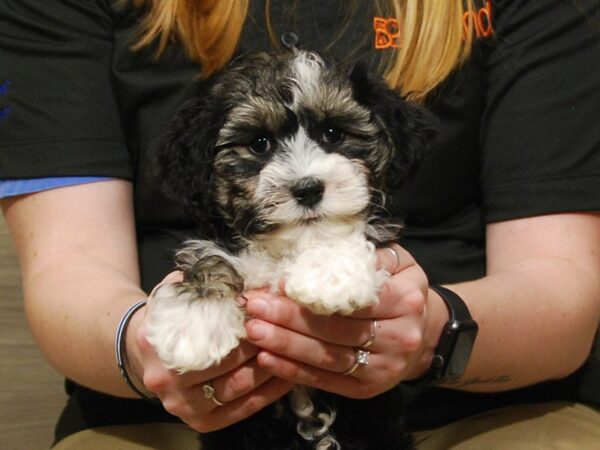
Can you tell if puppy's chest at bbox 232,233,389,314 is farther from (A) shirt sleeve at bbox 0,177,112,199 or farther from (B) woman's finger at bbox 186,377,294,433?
(A) shirt sleeve at bbox 0,177,112,199

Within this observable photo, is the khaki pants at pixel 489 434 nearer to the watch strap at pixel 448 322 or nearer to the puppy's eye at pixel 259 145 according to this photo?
the watch strap at pixel 448 322

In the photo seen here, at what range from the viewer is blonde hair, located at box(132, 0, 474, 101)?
237 centimetres

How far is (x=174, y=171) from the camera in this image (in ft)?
6.79

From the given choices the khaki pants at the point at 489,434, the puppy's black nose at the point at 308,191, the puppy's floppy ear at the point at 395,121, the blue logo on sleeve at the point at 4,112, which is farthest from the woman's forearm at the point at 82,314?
the puppy's floppy ear at the point at 395,121

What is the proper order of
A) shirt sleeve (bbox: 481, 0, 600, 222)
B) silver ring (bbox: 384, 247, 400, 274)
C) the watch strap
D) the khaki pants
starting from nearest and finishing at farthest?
silver ring (bbox: 384, 247, 400, 274)
the watch strap
the khaki pants
shirt sleeve (bbox: 481, 0, 600, 222)

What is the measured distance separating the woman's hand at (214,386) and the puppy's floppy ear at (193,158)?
22 cm

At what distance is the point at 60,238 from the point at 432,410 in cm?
119

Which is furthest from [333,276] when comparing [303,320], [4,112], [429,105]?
[4,112]

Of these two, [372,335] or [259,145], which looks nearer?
[372,335]

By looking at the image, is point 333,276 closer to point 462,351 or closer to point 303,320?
point 303,320

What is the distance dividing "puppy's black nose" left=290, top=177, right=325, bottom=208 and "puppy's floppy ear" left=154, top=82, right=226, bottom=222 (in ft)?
0.93

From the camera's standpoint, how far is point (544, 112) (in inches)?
97.7

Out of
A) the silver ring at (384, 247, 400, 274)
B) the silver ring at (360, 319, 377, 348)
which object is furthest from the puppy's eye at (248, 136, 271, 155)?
the silver ring at (360, 319, 377, 348)

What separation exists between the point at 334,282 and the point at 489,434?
92 cm
